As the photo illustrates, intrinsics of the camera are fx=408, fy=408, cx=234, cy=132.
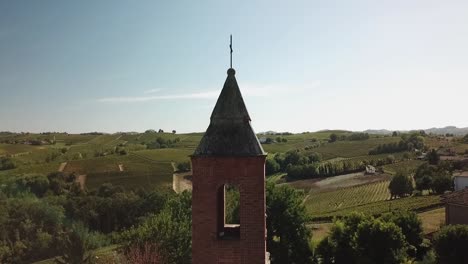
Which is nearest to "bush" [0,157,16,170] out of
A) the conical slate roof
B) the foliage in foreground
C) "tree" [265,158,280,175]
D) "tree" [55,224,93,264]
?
"tree" [55,224,93,264]

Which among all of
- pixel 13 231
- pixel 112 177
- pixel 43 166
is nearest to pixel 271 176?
pixel 112 177

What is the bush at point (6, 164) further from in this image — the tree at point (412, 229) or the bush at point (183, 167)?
the tree at point (412, 229)

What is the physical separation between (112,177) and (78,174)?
23.9 ft

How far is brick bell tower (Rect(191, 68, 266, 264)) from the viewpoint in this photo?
928 centimetres

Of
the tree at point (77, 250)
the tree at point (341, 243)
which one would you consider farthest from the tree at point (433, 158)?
the tree at point (77, 250)

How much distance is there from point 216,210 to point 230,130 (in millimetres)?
1907

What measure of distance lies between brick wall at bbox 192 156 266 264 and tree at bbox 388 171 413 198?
7069 cm

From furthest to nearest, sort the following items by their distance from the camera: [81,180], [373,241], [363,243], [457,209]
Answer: [81,180], [457,209], [363,243], [373,241]

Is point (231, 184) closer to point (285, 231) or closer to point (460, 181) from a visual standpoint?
point (285, 231)

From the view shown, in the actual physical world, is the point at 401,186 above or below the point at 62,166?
below

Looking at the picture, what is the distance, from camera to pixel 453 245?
3198 cm

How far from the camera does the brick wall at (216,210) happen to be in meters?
9.27

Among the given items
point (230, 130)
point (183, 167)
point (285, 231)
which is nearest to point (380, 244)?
point (285, 231)

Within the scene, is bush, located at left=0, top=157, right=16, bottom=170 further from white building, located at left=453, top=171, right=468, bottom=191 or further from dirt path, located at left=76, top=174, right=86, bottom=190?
white building, located at left=453, top=171, right=468, bottom=191
